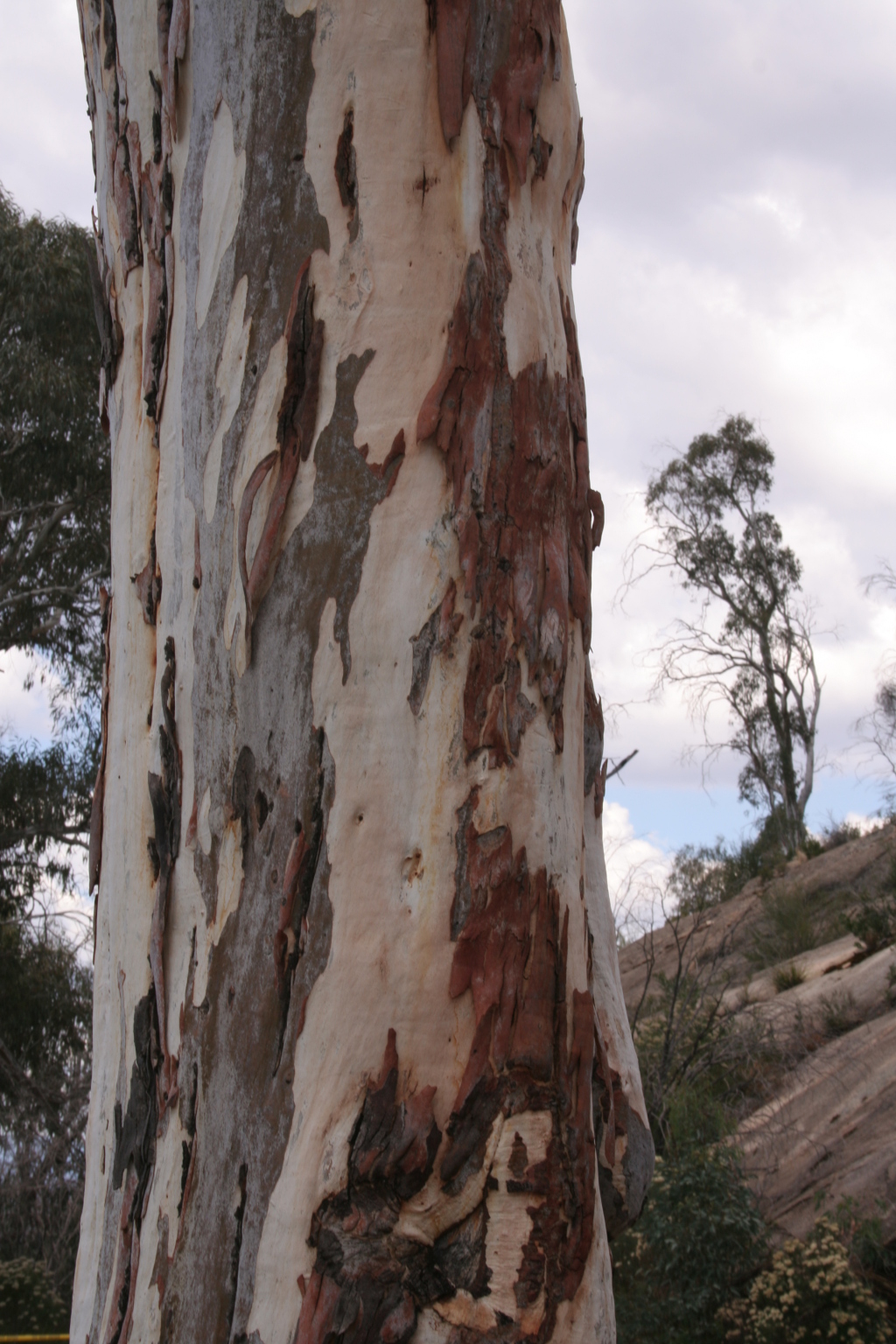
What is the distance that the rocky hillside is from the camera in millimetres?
5559

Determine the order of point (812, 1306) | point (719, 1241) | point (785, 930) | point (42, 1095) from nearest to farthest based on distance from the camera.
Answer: point (812, 1306) < point (719, 1241) < point (42, 1095) < point (785, 930)

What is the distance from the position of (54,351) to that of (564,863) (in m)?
8.01

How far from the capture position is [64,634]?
860cm

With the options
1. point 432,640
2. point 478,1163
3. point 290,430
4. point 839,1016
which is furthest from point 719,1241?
point 290,430

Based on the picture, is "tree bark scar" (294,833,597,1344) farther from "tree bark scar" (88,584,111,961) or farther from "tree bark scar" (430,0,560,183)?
"tree bark scar" (430,0,560,183)

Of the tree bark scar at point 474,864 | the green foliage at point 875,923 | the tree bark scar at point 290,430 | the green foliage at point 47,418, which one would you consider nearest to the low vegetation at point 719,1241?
the green foliage at point 875,923

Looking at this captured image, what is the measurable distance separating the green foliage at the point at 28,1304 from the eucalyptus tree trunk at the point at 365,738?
4.22 metres

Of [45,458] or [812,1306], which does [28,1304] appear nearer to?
[812,1306]

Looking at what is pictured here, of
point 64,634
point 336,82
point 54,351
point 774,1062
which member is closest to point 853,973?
point 774,1062

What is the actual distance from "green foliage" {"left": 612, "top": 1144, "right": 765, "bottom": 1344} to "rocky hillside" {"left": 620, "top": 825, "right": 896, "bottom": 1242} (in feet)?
2.40

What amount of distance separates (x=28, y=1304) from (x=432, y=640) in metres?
5.15

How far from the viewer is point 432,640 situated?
1025 mm

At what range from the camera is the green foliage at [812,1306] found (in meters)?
4.09

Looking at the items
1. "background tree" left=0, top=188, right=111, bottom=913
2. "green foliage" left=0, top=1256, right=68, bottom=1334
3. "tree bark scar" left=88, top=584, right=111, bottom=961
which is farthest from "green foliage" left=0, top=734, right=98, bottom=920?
"tree bark scar" left=88, top=584, right=111, bottom=961
